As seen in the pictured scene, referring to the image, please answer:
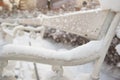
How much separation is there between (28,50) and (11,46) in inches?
2.9

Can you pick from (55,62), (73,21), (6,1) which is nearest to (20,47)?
(55,62)

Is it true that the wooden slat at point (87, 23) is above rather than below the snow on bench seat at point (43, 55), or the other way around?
above

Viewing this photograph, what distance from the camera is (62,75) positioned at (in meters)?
1.09

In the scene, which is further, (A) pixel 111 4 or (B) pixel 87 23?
(B) pixel 87 23

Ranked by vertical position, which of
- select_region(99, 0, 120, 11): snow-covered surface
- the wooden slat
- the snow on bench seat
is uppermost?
select_region(99, 0, 120, 11): snow-covered surface

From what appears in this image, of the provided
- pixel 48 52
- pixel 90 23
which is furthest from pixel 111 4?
pixel 48 52

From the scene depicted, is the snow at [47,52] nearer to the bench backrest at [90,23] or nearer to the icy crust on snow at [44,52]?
the icy crust on snow at [44,52]

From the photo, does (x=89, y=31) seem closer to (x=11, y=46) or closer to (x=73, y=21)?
(x=73, y=21)

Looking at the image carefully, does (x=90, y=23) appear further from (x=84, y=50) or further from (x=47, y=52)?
(x=47, y=52)

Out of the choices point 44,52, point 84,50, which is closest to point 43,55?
point 44,52

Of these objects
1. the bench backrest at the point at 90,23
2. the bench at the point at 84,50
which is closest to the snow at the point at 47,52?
the bench at the point at 84,50

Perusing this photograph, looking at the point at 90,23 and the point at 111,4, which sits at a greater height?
the point at 111,4

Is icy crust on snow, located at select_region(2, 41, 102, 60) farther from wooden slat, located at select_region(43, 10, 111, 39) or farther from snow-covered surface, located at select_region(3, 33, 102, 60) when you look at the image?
wooden slat, located at select_region(43, 10, 111, 39)

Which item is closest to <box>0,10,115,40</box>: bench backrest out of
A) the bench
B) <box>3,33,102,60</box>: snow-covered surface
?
the bench
